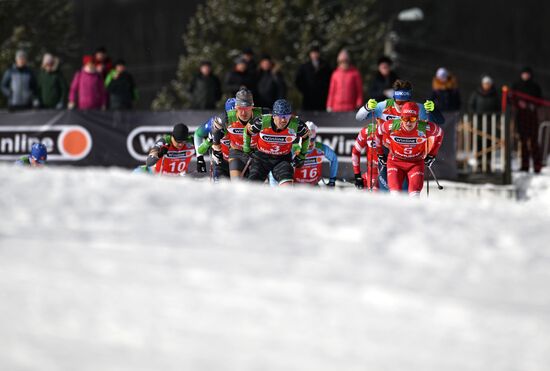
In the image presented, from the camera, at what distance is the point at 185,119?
637 inches

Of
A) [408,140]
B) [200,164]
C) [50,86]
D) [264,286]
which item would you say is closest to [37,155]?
[200,164]

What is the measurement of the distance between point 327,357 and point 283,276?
1.97 ft

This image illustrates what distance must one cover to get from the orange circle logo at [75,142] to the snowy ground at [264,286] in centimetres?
997

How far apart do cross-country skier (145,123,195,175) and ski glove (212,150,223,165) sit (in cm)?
26

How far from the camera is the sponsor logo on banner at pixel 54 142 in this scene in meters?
16.4

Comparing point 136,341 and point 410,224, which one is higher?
point 410,224

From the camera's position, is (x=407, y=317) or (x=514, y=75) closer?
(x=407, y=317)

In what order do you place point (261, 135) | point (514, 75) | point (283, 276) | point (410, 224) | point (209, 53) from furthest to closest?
point (514, 75)
point (209, 53)
point (261, 135)
point (410, 224)
point (283, 276)

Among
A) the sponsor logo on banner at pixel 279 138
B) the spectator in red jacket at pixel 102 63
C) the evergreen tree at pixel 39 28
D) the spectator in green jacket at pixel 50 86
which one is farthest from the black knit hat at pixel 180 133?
the evergreen tree at pixel 39 28

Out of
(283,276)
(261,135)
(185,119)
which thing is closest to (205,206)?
(283,276)

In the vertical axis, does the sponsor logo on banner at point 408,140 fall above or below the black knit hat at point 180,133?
below

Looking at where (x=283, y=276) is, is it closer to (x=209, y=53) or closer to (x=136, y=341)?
(x=136, y=341)

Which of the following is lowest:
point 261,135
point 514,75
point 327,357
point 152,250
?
point 327,357

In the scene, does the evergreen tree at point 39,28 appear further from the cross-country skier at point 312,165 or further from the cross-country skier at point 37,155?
the cross-country skier at point 312,165
